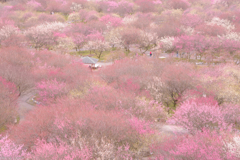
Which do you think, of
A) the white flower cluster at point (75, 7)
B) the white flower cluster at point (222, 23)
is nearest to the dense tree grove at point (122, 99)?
the white flower cluster at point (222, 23)

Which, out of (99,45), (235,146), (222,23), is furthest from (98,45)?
(235,146)

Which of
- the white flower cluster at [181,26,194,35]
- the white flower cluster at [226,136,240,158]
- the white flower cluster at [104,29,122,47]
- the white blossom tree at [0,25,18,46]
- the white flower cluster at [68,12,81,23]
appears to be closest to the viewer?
the white flower cluster at [226,136,240,158]

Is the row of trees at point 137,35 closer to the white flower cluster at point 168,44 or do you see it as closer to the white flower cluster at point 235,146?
the white flower cluster at point 168,44

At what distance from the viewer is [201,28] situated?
5803cm

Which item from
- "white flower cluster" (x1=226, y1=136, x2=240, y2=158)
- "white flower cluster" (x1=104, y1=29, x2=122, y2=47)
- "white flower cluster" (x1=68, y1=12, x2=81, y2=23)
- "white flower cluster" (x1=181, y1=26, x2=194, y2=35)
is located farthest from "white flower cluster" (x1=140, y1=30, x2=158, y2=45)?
"white flower cluster" (x1=226, y1=136, x2=240, y2=158)

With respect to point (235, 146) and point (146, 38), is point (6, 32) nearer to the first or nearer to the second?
point (146, 38)

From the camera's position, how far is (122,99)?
2441 cm

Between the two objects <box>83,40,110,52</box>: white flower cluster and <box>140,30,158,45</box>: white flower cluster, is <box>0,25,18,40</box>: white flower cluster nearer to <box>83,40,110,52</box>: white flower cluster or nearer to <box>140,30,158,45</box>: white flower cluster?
<box>83,40,110,52</box>: white flower cluster

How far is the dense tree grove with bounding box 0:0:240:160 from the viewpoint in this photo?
56.2ft

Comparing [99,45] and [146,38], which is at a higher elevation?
[146,38]

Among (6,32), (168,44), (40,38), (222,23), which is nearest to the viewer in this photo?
(168,44)

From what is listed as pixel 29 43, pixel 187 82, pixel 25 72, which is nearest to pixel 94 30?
pixel 29 43

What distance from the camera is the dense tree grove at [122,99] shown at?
674 inches

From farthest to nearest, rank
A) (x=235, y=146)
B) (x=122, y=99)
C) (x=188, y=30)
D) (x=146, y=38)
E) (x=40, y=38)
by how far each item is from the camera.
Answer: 1. (x=188, y=30)
2. (x=146, y=38)
3. (x=40, y=38)
4. (x=122, y=99)
5. (x=235, y=146)
